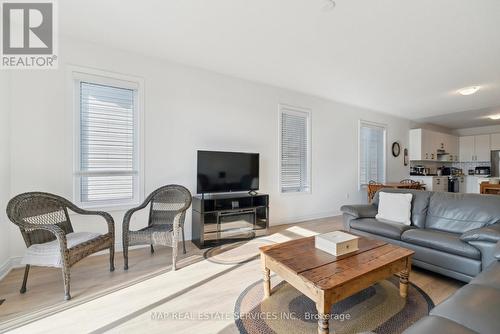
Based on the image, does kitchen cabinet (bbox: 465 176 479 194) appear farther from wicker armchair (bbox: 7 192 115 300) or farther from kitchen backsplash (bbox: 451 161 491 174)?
wicker armchair (bbox: 7 192 115 300)

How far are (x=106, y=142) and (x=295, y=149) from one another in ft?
10.9

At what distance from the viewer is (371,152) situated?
20.6 feet

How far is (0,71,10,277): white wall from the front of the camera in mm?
2447

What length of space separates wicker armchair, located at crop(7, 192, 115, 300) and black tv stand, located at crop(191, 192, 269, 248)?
113 centimetres

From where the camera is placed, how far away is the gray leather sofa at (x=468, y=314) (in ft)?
3.47

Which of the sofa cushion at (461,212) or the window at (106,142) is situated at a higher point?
the window at (106,142)

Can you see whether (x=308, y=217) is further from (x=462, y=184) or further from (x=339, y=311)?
(x=462, y=184)

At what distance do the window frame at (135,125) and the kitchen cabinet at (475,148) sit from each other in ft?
33.5

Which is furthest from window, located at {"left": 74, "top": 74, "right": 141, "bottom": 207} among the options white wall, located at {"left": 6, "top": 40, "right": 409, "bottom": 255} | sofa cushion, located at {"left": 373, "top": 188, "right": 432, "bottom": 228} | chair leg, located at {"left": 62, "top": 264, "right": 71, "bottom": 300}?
sofa cushion, located at {"left": 373, "top": 188, "right": 432, "bottom": 228}

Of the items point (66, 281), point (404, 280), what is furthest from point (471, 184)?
point (66, 281)

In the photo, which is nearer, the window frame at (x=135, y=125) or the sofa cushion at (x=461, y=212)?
the sofa cushion at (x=461, y=212)

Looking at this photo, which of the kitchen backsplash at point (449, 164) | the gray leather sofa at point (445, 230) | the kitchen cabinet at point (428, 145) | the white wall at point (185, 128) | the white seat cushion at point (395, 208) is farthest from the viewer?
the kitchen backsplash at point (449, 164)

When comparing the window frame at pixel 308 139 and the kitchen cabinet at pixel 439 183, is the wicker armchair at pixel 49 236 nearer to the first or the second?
the window frame at pixel 308 139

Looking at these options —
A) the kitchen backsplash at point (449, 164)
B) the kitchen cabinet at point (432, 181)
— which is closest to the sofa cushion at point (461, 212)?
the kitchen cabinet at point (432, 181)
